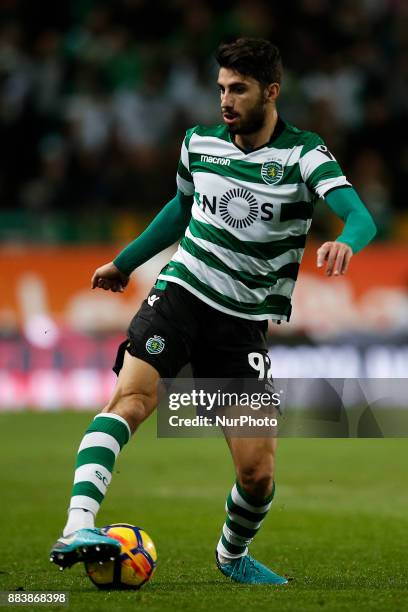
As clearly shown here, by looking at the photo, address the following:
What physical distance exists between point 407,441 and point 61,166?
19.5 feet

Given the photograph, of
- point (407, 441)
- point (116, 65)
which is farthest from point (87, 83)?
point (407, 441)

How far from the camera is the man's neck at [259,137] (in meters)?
5.87

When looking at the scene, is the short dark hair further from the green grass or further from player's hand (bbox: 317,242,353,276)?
the green grass

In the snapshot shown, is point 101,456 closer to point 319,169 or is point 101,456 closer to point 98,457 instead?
point 98,457

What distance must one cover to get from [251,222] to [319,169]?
0.39 meters

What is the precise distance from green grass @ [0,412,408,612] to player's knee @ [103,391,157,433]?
716 mm

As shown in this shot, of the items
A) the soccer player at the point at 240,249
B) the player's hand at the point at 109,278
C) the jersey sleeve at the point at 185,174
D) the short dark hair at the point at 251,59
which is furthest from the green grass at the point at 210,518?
the short dark hair at the point at 251,59

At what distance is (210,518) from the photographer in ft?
28.2

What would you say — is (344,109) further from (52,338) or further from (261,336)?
(261,336)

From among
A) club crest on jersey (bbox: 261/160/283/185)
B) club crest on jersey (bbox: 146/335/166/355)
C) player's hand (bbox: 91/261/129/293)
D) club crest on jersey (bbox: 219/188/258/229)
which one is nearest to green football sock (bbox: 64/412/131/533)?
club crest on jersey (bbox: 146/335/166/355)

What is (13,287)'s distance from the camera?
16.4m

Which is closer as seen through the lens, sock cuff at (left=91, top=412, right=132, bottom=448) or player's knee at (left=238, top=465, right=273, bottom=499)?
sock cuff at (left=91, top=412, right=132, bottom=448)

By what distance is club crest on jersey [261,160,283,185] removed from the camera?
580 cm

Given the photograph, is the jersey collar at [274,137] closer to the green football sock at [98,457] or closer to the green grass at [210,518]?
the green football sock at [98,457]
